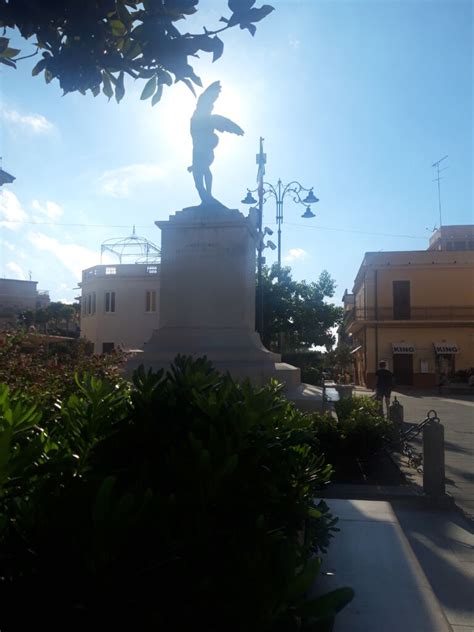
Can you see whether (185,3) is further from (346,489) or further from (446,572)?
(346,489)

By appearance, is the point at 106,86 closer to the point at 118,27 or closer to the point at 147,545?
the point at 118,27

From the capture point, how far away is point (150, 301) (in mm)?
41812

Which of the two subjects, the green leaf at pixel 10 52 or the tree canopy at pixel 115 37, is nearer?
the tree canopy at pixel 115 37

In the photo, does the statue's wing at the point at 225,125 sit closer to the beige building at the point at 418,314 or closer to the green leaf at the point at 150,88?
the green leaf at the point at 150,88

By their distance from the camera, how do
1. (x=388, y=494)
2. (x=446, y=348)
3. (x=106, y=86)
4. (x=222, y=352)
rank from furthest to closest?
(x=446, y=348)
(x=222, y=352)
(x=388, y=494)
(x=106, y=86)

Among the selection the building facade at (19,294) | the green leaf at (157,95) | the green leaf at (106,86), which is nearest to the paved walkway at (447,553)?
the green leaf at (157,95)

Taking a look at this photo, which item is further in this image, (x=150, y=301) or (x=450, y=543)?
(x=150, y=301)

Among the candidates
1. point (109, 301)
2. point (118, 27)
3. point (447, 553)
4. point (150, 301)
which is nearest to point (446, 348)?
point (150, 301)

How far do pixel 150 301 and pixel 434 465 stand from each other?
121 feet

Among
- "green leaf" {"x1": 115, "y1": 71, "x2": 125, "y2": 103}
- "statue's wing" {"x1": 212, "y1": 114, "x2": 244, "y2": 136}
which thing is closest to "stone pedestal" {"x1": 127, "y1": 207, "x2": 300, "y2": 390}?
"statue's wing" {"x1": 212, "y1": 114, "x2": 244, "y2": 136}

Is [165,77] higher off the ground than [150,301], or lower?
lower

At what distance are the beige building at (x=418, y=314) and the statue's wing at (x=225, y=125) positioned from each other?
32.8m

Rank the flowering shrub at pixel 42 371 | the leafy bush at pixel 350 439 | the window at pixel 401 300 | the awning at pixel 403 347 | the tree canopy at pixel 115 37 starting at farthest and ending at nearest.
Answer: the window at pixel 401 300
the awning at pixel 403 347
the leafy bush at pixel 350 439
the flowering shrub at pixel 42 371
the tree canopy at pixel 115 37

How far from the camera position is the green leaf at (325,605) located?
126 cm
